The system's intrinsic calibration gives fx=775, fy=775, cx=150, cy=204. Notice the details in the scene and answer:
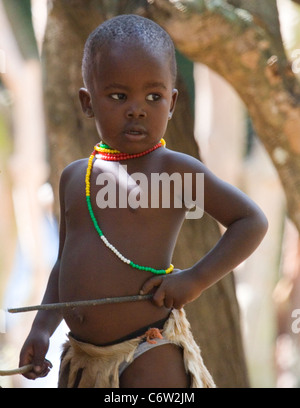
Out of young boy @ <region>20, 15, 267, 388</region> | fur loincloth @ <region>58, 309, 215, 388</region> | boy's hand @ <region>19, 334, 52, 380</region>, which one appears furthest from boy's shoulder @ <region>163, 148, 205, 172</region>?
boy's hand @ <region>19, 334, 52, 380</region>

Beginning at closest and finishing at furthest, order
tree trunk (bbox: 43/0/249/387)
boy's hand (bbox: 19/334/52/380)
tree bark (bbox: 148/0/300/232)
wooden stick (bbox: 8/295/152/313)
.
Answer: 1. wooden stick (bbox: 8/295/152/313)
2. boy's hand (bbox: 19/334/52/380)
3. tree bark (bbox: 148/0/300/232)
4. tree trunk (bbox: 43/0/249/387)

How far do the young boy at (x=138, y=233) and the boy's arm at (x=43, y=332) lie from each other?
105 mm

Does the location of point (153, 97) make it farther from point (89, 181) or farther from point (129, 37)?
point (89, 181)

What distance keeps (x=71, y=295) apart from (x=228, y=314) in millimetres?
1309

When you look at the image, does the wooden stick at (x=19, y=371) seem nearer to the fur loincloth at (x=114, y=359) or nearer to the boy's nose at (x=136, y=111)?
the fur loincloth at (x=114, y=359)

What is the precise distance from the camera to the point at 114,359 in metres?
1.79

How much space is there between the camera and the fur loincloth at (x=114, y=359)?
70.0 inches

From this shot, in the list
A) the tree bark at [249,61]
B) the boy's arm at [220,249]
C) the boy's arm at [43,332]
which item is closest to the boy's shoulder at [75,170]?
the boy's arm at [43,332]

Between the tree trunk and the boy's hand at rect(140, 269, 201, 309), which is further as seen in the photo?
the tree trunk

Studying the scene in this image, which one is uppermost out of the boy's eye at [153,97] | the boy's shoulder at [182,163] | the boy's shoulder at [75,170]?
the boy's eye at [153,97]

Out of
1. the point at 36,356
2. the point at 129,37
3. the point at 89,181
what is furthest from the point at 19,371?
the point at 129,37

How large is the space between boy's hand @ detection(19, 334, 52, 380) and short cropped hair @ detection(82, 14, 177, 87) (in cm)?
66

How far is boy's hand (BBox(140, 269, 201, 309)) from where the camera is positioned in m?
1.75

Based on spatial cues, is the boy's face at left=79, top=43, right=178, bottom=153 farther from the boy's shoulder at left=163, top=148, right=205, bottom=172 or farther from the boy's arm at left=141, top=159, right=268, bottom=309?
the boy's arm at left=141, top=159, right=268, bottom=309
